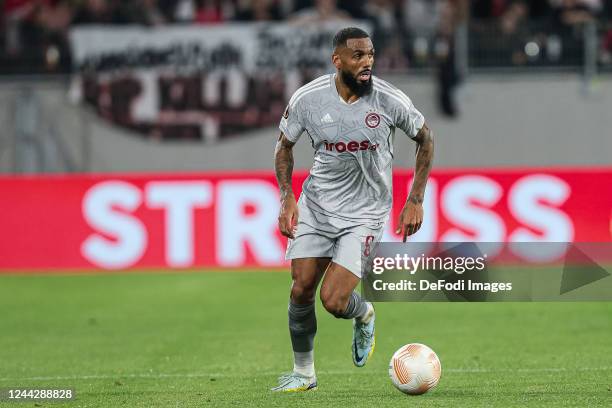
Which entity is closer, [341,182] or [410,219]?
[410,219]

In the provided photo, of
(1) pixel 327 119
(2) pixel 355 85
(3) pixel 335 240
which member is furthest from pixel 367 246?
(2) pixel 355 85

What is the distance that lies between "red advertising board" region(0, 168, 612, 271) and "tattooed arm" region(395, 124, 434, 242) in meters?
7.42

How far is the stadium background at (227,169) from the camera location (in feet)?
34.2

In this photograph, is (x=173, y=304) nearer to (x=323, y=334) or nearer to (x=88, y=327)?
(x=88, y=327)

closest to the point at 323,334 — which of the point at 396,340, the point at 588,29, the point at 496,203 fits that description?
the point at 396,340

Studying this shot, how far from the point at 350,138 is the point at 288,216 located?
60cm

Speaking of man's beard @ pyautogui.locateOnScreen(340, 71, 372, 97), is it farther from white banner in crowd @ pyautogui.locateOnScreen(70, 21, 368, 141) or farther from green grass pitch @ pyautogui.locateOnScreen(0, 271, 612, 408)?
white banner in crowd @ pyautogui.locateOnScreen(70, 21, 368, 141)

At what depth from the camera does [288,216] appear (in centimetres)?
790

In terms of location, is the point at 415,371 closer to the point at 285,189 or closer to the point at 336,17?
the point at 285,189

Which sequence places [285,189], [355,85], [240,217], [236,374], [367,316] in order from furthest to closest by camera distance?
[240,217] < [236,374] < [367,316] < [285,189] < [355,85]

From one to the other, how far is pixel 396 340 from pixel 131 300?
13.9 ft

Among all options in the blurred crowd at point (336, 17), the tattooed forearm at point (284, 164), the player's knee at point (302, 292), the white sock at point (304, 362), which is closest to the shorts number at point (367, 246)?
the player's knee at point (302, 292)

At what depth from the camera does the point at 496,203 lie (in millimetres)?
15797

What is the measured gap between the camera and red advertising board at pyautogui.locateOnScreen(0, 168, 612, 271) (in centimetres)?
1566
